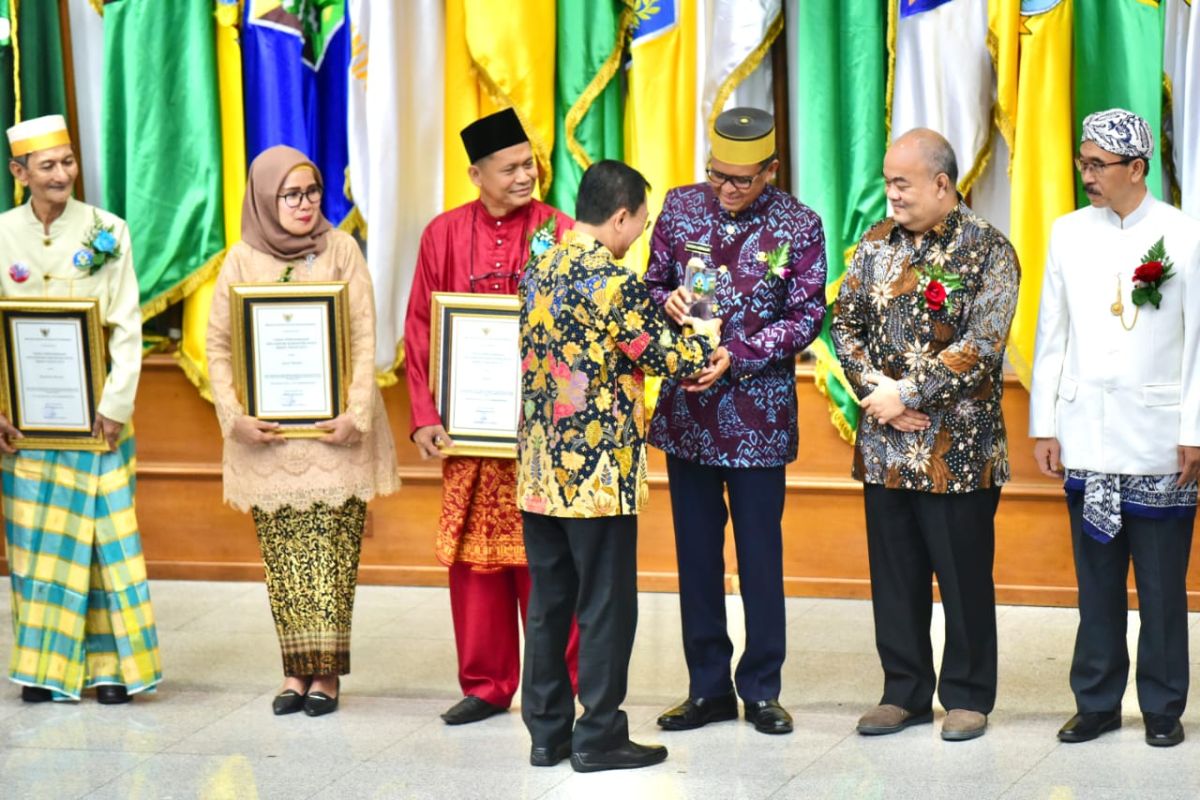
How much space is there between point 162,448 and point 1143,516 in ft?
12.2

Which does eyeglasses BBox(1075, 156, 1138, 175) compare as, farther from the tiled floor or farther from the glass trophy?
the tiled floor

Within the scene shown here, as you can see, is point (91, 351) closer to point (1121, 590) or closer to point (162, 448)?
point (162, 448)

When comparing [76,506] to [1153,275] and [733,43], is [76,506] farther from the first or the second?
[1153,275]

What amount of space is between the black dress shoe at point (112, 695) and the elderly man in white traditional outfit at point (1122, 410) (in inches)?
104

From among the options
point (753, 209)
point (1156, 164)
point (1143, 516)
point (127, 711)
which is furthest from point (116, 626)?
point (1156, 164)

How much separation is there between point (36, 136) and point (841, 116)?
266 cm

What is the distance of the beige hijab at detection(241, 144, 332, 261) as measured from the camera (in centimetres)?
468

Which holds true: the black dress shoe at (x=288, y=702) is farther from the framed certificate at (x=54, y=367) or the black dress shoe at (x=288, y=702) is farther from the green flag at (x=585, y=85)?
the green flag at (x=585, y=85)

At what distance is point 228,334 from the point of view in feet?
15.8

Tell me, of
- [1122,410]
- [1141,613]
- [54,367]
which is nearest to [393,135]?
[54,367]

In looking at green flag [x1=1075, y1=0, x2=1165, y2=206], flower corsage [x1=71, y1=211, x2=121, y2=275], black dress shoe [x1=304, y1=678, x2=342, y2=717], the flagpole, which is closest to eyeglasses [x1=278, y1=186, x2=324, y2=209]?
flower corsage [x1=71, y1=211, x2=121, y2=275]

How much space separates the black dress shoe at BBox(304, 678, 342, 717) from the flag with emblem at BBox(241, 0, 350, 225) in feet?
6.70

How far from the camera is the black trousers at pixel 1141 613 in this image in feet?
14.2

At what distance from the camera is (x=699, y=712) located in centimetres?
→ 462
